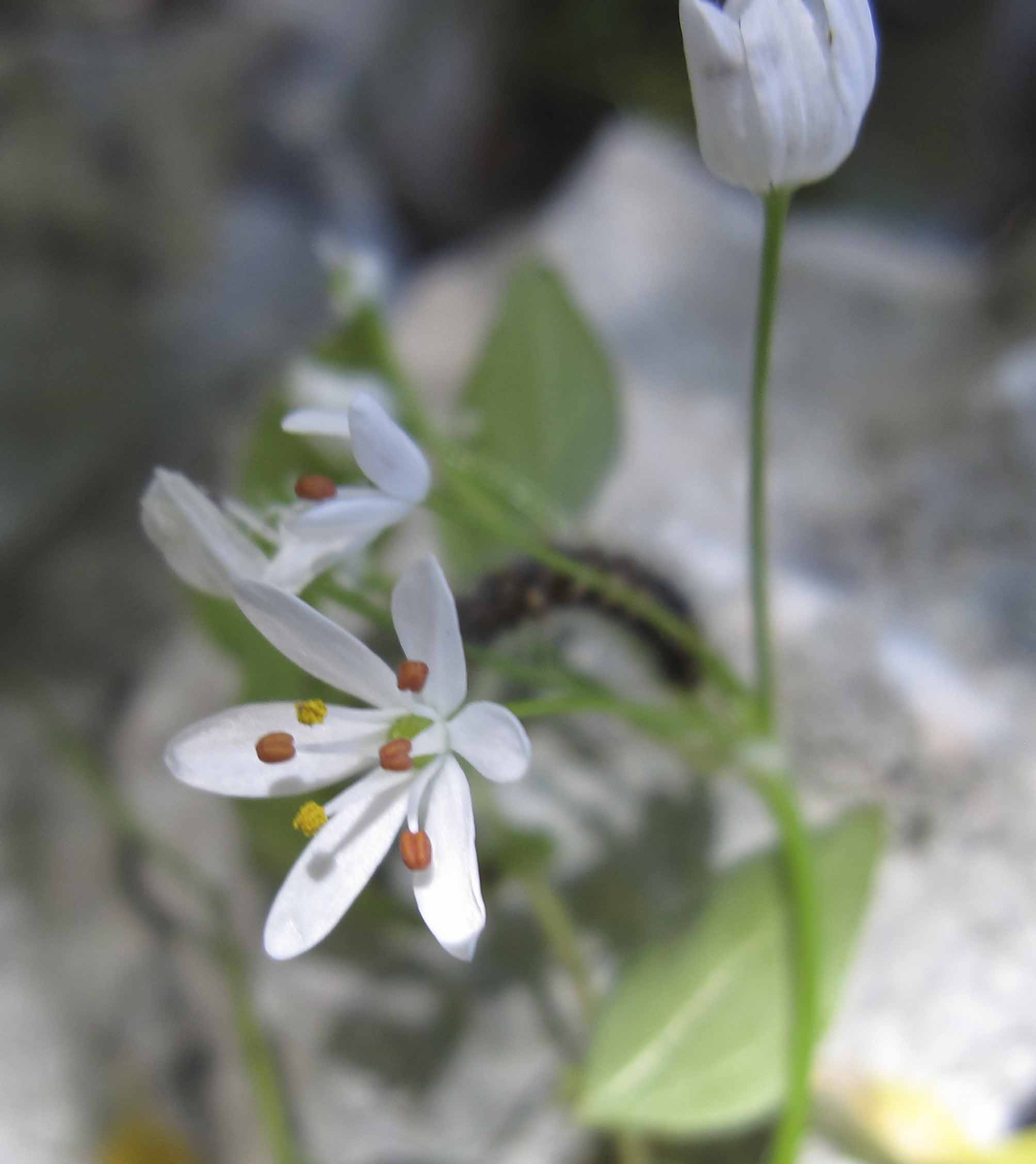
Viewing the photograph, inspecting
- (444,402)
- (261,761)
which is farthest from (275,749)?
(444,402)

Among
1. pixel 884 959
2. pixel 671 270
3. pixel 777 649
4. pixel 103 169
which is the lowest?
pixel 884 959

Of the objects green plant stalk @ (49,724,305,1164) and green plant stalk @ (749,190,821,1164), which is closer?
green plant stalk @ (749,190,821,1164)

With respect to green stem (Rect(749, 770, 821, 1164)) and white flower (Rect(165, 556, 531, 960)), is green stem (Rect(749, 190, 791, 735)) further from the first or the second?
white flower (Rect(165, 556, 531, 960))

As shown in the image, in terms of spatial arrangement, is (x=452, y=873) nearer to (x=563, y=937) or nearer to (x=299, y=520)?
(x=299, y=520)

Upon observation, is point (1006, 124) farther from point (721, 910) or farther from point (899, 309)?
point (721, 910)

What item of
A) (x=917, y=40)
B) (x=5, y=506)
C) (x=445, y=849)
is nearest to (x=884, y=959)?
(x=445, y=849)

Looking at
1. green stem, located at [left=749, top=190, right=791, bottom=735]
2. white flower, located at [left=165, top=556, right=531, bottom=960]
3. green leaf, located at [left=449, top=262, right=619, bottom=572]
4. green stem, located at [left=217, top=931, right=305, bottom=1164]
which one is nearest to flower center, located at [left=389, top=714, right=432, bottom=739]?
white flower, located at [left=165, top=556, right=531, bottom=960]

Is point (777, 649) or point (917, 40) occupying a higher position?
point (917, 40)

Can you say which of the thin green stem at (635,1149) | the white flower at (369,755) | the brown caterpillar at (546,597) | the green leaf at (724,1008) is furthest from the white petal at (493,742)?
the thin green stem at (635,1149)
